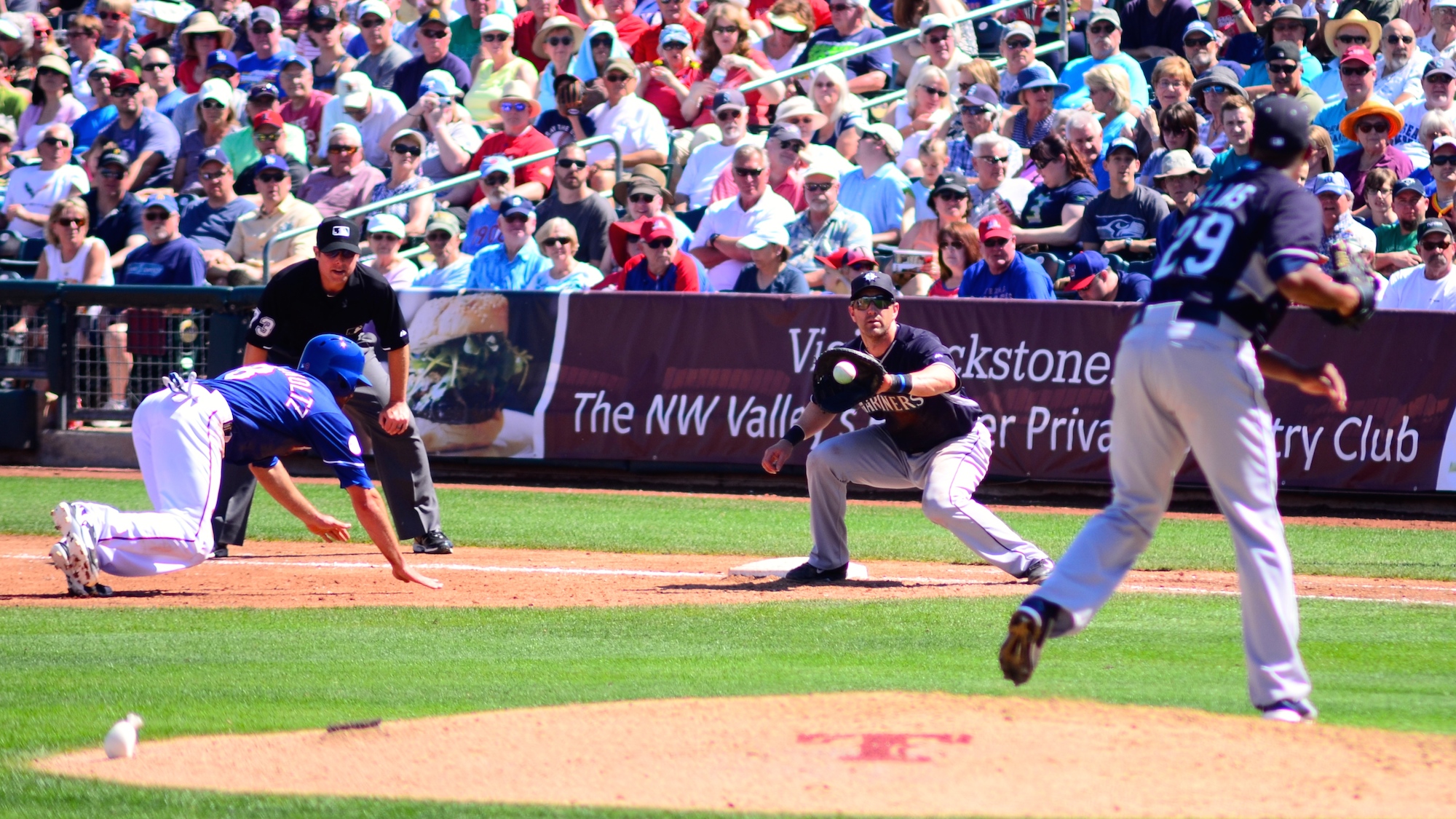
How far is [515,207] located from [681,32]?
4057 millimetres

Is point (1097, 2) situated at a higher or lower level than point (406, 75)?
higher

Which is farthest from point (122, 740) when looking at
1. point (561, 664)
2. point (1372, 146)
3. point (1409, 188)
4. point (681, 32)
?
point (681, 32)

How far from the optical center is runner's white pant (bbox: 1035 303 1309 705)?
493 centimetres

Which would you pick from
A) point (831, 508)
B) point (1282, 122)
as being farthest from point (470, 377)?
point (1282, 122)

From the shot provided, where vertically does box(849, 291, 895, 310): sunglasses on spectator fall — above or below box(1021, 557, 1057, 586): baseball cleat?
above

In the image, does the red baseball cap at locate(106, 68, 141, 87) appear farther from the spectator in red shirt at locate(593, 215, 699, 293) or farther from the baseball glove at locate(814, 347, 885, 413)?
the baseball glove at locate(814, 347, 885, 413)

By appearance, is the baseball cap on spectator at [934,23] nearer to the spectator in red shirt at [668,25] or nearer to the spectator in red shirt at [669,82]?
the spectator in red shirt at [669,82]

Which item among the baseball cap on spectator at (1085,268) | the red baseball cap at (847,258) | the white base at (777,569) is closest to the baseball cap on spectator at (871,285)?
the white base at (777,569)

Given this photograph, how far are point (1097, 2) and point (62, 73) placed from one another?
11.9 meters

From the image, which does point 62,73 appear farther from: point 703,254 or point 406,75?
point 703,254

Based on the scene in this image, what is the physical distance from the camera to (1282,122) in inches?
198

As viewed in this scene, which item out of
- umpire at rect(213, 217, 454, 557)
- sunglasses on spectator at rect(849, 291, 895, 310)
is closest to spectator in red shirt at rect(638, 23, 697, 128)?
umpire at rect(213, 217, 454, 557)

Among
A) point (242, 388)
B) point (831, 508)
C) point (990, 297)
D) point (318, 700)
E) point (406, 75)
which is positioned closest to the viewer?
point (318, 700)

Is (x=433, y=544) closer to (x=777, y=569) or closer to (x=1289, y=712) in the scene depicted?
(x=777, y=569)
